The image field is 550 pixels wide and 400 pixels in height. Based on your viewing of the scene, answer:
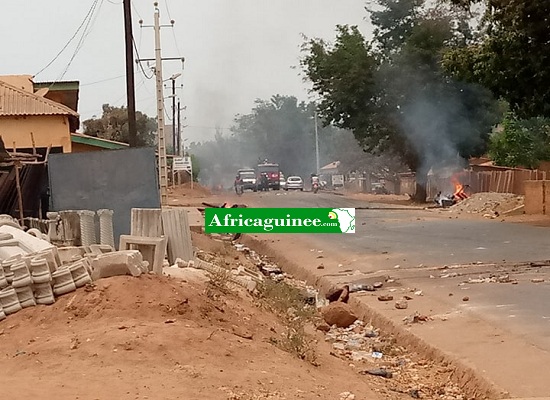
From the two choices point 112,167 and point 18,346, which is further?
point 112,167

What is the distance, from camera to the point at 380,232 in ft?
84.4

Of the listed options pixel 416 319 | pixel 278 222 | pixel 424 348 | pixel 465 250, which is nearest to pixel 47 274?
pixel 424 348

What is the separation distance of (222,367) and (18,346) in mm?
2324

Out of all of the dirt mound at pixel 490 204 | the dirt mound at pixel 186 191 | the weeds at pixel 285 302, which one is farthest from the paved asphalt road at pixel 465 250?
the dirt mound at pixel 186 191

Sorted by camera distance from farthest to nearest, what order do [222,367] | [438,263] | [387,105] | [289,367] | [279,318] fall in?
[387,105] < [438,263] < [279,318] < [289,367] < [222,367]

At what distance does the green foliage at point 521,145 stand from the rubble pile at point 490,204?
8028 millimetres

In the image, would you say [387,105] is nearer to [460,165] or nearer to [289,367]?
[460,165]

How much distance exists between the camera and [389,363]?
1062 cm

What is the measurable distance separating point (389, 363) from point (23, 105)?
18404 millimetres

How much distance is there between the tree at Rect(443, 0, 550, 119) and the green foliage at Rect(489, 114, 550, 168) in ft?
56.7

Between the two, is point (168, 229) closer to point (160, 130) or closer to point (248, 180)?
point (160, 130)

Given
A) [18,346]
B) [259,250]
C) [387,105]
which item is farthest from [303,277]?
[387,105]

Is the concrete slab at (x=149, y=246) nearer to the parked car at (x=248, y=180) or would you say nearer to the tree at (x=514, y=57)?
the tree at (x=514, y=57)

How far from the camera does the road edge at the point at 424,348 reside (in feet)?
27.4
